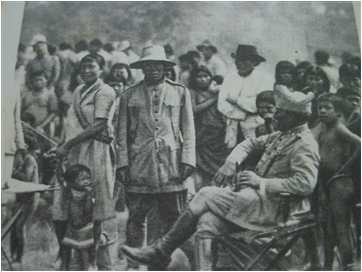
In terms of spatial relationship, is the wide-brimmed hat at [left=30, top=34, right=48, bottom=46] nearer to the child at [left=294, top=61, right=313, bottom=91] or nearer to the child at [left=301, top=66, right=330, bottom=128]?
the child at [left=294, top=61, right=313, bottom=91]

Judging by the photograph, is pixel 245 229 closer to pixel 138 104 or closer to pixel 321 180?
pixel 321 180

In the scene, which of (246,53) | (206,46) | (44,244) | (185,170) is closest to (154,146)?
(185,170)

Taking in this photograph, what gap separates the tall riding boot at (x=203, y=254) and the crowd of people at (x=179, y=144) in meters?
0.02

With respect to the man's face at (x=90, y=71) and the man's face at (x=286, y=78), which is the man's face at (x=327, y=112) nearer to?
the man's face at (x=286, y=78)

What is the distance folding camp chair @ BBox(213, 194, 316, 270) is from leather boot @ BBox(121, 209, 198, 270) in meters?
0.38

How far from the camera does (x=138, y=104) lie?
6789 mm

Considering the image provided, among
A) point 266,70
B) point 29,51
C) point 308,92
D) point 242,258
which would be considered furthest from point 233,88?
point 29,51

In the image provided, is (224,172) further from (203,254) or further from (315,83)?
(315,83)

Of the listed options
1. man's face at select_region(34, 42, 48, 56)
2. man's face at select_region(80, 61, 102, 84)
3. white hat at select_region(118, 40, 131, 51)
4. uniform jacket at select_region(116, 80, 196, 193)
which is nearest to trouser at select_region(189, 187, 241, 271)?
uniform jacket at select_region(116, 80, 196, 193)

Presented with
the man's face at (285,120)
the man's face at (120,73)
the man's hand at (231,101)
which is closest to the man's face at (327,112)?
the man's face at (285,120)

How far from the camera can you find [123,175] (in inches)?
257

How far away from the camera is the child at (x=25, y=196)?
20.2 feet

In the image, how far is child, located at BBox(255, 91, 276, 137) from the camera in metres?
6.79

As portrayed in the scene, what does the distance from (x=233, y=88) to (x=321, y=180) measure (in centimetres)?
169
